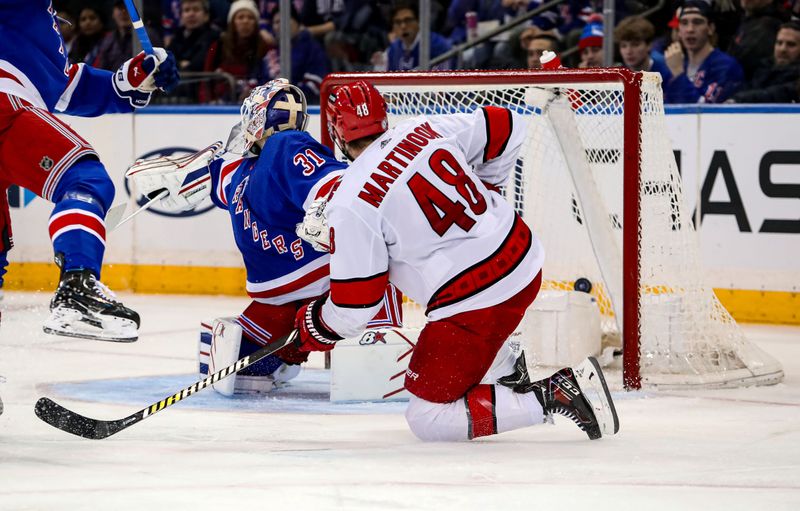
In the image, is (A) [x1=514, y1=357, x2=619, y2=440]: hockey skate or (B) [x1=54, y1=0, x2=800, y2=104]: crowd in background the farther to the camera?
(B) [x1=54, y1=0, x2=800, y2=104]: crowd in background

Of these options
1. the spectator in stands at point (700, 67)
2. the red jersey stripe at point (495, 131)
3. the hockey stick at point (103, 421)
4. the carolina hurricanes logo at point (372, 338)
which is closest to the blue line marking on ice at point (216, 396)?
the carolina hurricanes logo at point (372, 338)

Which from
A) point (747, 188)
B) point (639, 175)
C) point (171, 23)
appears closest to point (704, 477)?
point (639, 175)

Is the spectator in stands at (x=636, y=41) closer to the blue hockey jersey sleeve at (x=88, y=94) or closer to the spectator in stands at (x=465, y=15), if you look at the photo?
the spectator in stands at (x=465, y=15)

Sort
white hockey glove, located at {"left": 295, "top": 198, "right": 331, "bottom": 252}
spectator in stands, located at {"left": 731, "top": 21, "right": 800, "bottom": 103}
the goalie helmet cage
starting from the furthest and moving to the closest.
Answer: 1. spectator in stands, located at {"left": 731, "top": 21, "right": 800, "bottom": 103}
2. the goalie helmet cage
3. white hockey glove, located at {"left": 295, "top": 198, "right": 331, "bottom": 252}

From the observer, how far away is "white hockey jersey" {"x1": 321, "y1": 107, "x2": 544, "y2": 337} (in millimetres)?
3021

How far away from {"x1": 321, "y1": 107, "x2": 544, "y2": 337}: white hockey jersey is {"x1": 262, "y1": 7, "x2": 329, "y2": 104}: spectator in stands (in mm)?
3402

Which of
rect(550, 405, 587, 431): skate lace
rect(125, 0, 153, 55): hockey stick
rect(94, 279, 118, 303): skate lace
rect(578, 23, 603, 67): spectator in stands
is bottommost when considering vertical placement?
rect(550, 405, 587, 431): skate lace

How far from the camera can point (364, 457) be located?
9.87ft

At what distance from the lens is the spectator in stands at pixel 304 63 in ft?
21.6

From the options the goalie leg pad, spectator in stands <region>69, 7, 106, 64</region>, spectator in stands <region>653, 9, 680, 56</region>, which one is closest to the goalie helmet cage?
the goalie leg pad

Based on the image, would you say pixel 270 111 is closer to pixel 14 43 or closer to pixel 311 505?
pixel 14 43

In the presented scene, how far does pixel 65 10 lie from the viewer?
294 inches

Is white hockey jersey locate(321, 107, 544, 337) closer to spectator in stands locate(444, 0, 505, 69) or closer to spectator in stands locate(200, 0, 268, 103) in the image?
spectator in stands locate(444, 0, 505, 69)

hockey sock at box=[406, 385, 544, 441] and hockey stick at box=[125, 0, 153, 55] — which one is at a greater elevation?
hockey stick at box=[125, 0, 153, 55]
